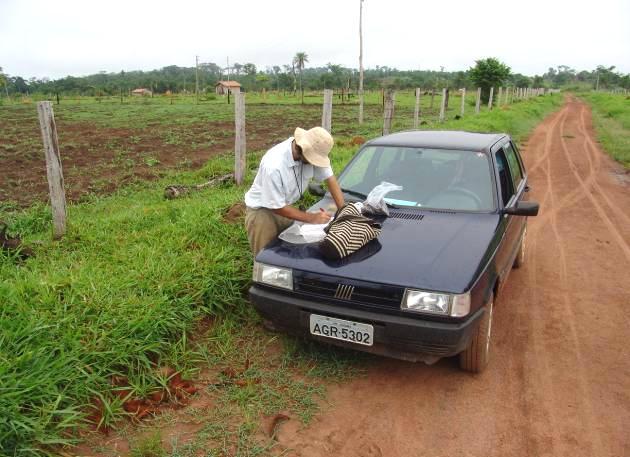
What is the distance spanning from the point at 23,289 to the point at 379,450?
2.63 meters

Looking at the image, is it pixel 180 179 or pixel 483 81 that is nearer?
pixel 180 179

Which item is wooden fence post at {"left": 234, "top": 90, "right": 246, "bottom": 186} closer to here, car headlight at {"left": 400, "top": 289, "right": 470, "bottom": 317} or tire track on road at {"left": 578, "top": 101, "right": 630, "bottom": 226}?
car headlight at {"left": 400, "top": 289, "right": 470, "bottom": 317}

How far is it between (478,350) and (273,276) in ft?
4.59

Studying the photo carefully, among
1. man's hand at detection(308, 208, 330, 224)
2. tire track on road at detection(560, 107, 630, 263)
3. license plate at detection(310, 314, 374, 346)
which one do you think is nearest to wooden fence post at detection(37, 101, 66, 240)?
man's hand at detection(308, 208, 330, 224)

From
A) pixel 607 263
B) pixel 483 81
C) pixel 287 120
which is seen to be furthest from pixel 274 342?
pixel 483 81

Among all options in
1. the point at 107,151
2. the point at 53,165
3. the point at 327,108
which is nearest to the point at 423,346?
the point at 53,165

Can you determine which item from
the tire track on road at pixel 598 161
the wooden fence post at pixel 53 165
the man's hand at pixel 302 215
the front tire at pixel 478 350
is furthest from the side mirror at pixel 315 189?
A: the tire track on road at pixel 598 161

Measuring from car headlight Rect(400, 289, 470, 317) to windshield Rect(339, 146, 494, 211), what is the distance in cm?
122

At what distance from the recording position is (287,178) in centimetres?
352

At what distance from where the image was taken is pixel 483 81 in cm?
2859

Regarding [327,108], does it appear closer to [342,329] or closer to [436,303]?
[342,329]

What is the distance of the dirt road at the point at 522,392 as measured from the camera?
262 centimetres

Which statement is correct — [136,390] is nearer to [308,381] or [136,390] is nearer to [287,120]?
[308,381]

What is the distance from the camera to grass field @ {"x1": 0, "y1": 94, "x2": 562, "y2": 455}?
2.62 m
